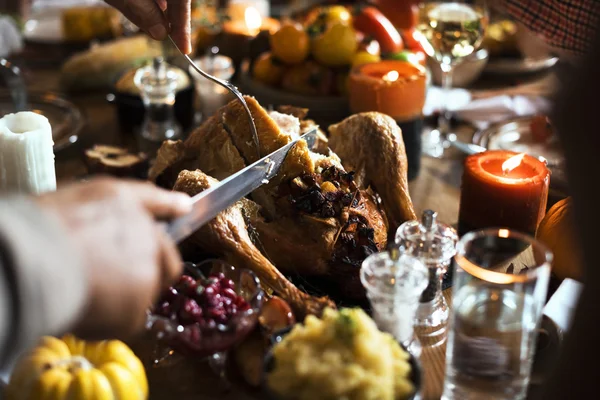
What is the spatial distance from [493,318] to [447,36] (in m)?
1.09

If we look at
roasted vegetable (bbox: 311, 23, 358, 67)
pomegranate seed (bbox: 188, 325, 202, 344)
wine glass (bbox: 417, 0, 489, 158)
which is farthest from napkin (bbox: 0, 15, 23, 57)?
pomegranate seed (bbox: 188, 325, 202, 344)

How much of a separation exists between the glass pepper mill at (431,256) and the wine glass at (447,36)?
766mm

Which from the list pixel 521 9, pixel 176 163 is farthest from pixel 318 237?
pixel 521 9

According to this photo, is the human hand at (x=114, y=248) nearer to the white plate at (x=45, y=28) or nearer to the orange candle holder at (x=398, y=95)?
the orange candle holder at (x=398, y=95)

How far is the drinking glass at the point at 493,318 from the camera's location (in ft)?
3.18

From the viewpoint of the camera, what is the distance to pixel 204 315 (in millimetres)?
1047

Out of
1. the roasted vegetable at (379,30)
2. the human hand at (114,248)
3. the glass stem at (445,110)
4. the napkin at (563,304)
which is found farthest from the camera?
the roasted vegetable at (379,30)

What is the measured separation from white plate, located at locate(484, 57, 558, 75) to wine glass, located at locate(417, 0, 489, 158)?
1.41 feet

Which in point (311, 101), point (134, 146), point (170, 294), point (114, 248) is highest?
point (114, 248)

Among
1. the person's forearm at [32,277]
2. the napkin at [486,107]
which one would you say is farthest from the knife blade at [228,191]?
the napkin at [486,107]

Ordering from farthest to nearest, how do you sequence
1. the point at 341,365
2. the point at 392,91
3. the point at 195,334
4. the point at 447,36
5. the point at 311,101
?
1. the point at 311,101
2. the point at 447,36
3. the point at 392,91
4. the point at 195,334
5. the point at 341,365

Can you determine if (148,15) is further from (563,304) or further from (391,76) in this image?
(563,304)

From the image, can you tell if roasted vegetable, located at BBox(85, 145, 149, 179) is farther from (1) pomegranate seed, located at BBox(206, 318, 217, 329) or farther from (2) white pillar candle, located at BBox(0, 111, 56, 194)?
(1) pomegranate seed, located at BBox(206, 318, 217, 329)

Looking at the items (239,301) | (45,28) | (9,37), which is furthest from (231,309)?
(45,28)
